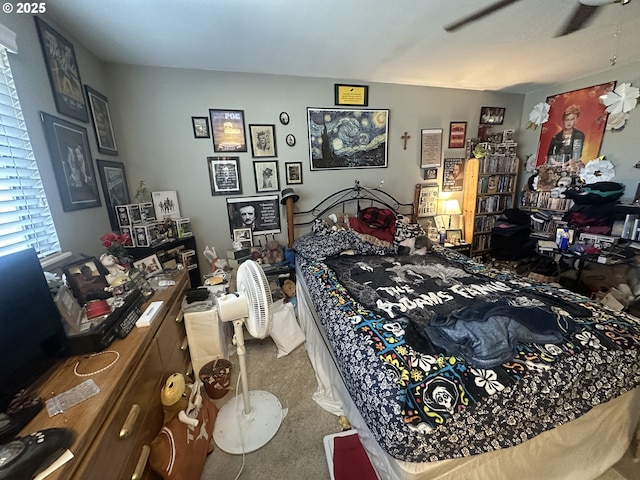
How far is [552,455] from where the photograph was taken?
1.06m

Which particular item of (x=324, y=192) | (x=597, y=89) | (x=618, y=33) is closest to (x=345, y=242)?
(x=324, y=192)

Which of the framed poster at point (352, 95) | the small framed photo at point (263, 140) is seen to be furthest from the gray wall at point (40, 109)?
the framed poster at point (352, 95)

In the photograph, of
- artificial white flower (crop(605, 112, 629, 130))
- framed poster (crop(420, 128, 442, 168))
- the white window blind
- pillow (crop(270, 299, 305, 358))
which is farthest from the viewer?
framed poster (crop(420, 128, 442, 168))

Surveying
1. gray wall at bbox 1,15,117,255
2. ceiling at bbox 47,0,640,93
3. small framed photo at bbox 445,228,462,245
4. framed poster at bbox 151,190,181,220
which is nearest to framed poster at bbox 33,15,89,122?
gray wall at bbox 1,15,117,255

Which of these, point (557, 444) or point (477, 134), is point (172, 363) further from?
point (477, 134)

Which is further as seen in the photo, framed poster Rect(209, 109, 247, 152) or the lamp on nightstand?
the lamp on nightstand

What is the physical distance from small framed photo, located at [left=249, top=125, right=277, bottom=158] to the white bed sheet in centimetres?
242

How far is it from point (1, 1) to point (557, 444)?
10.9ft

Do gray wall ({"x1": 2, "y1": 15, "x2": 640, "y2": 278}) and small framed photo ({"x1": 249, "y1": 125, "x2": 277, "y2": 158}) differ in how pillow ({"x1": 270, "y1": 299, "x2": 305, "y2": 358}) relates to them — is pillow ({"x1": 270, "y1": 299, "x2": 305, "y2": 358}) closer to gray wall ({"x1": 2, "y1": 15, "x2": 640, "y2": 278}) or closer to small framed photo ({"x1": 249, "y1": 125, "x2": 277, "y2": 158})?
gray wall ({"x1": 2, "y1": 15, "x2": 640, "y2": 278})

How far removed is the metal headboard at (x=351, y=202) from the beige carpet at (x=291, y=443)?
168 cm

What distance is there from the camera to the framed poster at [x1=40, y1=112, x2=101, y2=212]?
1.48 m

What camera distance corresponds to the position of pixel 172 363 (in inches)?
57.6

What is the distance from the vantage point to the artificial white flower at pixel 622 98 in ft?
8.73

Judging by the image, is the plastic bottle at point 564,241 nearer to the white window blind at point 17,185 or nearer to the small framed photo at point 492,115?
the small framed photo at point 492,115
